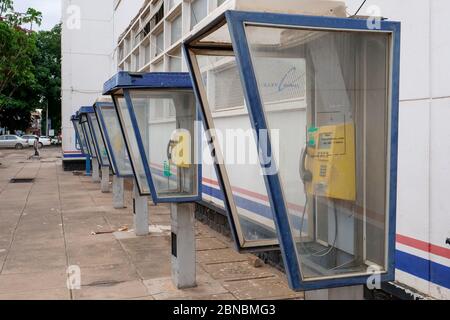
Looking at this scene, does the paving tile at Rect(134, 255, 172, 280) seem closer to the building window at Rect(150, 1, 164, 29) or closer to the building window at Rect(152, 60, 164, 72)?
the building window at Rect(152, 60, 164, 72)

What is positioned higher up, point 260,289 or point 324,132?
point 324,132

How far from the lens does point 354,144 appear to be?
2797mm

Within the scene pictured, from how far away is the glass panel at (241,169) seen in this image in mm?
3400

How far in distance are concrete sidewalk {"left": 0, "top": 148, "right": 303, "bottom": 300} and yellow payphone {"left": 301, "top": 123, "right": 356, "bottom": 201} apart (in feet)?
6.16

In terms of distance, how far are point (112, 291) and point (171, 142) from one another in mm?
1698

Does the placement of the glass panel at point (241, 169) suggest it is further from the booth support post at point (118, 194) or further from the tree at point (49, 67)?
the tree at point (49, 67)

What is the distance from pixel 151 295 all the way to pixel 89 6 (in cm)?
1708

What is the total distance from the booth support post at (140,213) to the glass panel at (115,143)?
132cm

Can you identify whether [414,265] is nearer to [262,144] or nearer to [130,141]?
[262,144]

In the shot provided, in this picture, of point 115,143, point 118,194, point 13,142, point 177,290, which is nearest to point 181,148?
point 177,290

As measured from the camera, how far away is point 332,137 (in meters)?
2.76

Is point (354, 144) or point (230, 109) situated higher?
point (230, 109)

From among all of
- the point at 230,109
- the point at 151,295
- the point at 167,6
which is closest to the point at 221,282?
the point at 151,295
